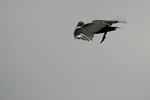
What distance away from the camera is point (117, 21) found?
27062 mm

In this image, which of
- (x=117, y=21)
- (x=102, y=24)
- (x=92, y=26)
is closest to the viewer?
(x=92, y=26)

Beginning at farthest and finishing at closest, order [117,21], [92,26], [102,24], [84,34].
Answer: [117,21], [102,24], [92,26], [84,34]

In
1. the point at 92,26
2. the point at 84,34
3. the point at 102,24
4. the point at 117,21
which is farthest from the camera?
the point at 117,21

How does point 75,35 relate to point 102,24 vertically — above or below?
below

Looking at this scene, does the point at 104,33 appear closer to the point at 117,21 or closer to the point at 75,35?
the point at 117,21

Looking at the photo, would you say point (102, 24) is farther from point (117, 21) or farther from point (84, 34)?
point (84, 34)

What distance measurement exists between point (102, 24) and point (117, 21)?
7.40ft

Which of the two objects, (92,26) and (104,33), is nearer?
(92,26)

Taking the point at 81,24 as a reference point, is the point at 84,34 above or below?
below

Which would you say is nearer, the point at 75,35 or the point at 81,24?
the point at 75,35

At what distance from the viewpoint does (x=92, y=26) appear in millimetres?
23797

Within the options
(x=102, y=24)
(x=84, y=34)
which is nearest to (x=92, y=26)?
(x=102, y=24)

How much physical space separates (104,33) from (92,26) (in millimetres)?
2773

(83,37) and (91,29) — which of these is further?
(91,29)
